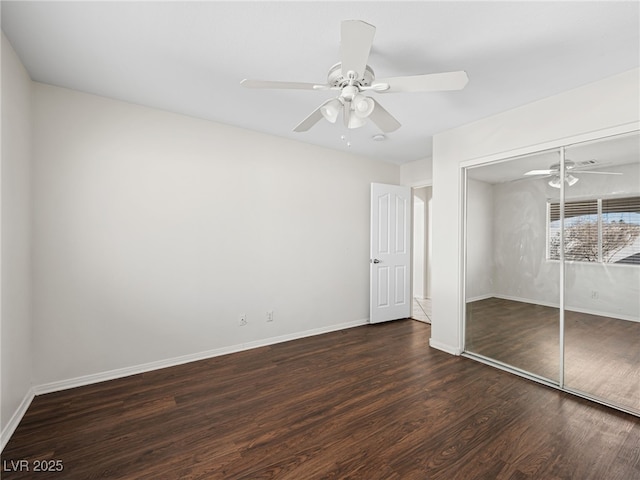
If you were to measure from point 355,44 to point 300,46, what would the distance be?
2.20ft

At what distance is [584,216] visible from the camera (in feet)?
8.12

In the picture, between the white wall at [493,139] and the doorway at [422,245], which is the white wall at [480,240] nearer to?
the white wall at [493,139]

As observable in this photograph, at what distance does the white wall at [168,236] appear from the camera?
2514mm

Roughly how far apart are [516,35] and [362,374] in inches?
113

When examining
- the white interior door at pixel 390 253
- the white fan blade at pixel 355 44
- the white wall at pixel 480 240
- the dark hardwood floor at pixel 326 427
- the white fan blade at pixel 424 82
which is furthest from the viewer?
the white interior door at pixel 390 253

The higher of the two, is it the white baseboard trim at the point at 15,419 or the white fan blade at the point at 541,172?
the white fan blade at the point at 541,172

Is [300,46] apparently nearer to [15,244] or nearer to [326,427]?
[15,244]

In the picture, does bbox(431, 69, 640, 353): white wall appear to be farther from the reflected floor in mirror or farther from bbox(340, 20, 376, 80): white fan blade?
bbox(340, 20, 376, 80): white fan blade

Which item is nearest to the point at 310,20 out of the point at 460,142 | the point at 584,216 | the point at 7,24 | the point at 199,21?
the point at 199,21

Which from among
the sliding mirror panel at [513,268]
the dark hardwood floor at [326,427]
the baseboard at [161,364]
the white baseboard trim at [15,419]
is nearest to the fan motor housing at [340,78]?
the sliding mirror panel at [513,268]

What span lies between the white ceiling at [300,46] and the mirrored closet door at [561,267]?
0.71 metres

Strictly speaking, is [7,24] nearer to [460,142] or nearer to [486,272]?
[460,142]

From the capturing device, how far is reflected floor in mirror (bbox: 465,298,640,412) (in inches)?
89.2

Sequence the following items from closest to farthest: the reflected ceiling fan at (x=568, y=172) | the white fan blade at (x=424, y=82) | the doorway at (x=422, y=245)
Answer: the white fan blade at (x=424, y=82) → the reflected ceiling fan at (x=568, y=172) → the doorway at (x=422, y=245)
